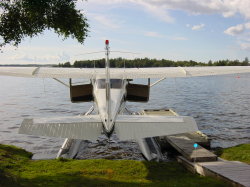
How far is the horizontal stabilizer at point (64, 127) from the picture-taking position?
644cm

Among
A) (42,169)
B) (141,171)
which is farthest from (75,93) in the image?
(141,171)

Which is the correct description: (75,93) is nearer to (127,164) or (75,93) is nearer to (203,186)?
(127,164)

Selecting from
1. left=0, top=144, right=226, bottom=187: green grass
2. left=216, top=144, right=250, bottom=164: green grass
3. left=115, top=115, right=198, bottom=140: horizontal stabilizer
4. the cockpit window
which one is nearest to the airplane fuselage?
the cockpit window

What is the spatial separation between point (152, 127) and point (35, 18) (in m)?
5.41

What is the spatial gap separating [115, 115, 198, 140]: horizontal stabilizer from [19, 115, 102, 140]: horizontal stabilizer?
24.5 inches

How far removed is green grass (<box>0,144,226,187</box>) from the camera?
6.84 m

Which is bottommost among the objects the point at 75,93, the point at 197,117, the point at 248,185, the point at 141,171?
the point at 197,117

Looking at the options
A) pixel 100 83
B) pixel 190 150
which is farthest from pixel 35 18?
pixel 190 150

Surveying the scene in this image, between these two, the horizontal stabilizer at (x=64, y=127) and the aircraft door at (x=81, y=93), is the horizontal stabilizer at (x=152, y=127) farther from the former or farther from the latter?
the aircraft door at (x=81, y=93)

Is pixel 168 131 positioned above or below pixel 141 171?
above

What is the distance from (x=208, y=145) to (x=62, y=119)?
7324 millimetres

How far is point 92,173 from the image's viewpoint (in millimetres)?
7902

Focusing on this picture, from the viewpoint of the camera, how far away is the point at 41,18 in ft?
30.8

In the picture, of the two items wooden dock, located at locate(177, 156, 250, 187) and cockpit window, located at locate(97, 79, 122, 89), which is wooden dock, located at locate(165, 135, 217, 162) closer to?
wooden dock, located at locate(177, 156, 250, 187)
